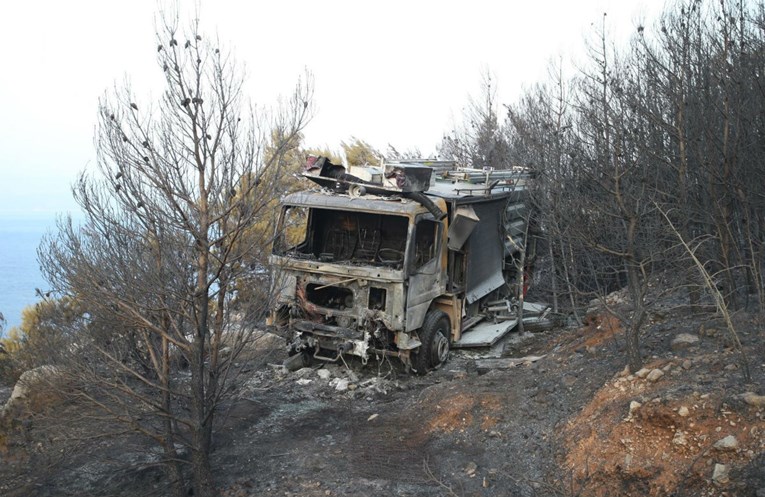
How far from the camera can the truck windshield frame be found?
9422 mm

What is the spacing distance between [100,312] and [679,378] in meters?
5.12

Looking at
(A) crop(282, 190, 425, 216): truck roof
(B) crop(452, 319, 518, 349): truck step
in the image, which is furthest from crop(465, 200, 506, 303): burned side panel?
(A) crop(282, 190, 425, 216): truck roof

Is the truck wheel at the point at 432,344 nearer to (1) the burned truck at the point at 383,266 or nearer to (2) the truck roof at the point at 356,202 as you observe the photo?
(1) the burned truck at the point at 383,266

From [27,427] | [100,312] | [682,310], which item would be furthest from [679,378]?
[27,427]

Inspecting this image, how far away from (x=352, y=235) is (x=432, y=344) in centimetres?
196

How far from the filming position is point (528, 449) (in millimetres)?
6207

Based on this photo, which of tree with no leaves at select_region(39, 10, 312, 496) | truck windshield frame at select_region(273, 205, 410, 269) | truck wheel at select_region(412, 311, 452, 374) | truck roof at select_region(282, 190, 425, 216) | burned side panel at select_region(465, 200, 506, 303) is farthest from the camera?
burned side panel at select_region(465, 200, 506, 303)

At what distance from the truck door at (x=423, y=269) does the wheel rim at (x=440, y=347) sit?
1.46 ft

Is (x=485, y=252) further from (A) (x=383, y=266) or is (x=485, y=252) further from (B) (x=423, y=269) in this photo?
(A) (x=383, y=266)

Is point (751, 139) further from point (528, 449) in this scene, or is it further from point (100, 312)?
point (100, 312)

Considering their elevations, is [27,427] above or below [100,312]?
below

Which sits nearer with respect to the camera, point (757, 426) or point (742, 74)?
point (757, 426)

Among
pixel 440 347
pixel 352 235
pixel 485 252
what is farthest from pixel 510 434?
pixel 485 252

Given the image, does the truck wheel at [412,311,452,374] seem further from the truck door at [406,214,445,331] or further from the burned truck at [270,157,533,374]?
the truck door at [406,214,445,331]
